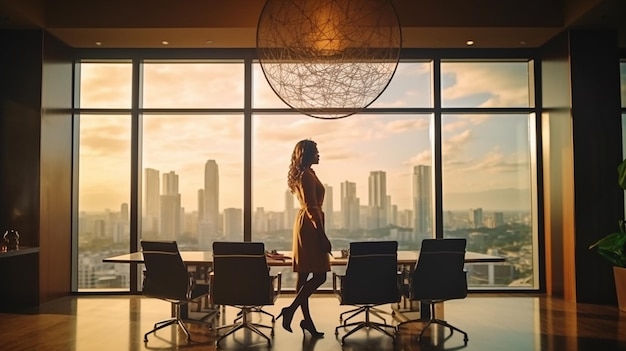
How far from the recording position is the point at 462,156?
8.88m

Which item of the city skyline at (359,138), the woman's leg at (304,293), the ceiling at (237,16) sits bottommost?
the woman's leg at (304,293)

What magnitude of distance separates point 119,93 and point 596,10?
251 inches

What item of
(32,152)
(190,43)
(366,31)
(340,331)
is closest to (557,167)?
(340,331)

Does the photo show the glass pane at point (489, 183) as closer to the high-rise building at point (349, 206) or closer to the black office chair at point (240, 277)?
the high-rise building at point (349, 206)

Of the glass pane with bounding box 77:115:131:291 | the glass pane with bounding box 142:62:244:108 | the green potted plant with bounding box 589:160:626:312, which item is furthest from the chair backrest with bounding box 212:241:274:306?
the green potted plant with bounding box 589:160:626:312

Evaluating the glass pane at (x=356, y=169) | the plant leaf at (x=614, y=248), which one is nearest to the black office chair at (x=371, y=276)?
the plant leaf at (x=614, y=248)

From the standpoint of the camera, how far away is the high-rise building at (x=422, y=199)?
29.0 ft

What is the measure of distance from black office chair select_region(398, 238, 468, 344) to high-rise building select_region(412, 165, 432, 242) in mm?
3236

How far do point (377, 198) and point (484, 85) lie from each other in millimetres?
2281

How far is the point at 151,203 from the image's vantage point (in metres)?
8.80

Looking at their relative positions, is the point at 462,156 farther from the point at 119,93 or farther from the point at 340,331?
the point at 119,93

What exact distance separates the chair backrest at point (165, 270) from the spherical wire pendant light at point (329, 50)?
70.2 inches

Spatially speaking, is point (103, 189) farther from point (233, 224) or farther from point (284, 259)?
point (284, 259)

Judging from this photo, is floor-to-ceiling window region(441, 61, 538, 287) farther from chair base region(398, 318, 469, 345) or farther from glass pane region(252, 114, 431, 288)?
chair base region(398, 318, 469, 345)
